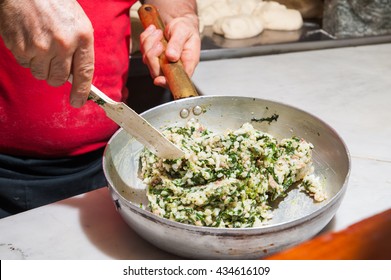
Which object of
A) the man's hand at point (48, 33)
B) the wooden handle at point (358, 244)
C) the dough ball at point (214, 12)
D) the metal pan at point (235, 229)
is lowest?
the dough ball at point (214, 12)

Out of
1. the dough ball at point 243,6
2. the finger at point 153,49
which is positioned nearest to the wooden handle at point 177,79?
the finger at point 153,49

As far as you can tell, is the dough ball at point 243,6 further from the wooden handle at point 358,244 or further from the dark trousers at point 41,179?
the wooden handle at point 358,244

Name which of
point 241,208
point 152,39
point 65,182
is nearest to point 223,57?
point 152,39

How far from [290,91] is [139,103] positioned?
26.5 inches

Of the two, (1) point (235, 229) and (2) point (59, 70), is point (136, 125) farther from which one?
(1) point (235, 229)

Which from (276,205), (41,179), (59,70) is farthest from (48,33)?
(41,179)

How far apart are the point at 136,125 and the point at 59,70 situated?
0.64 ft

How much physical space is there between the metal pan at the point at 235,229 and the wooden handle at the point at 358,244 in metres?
0.51

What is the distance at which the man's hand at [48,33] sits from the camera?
866 millimetres

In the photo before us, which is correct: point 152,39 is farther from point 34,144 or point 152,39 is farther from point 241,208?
point 241,208

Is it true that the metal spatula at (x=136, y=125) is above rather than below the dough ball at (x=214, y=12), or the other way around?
above

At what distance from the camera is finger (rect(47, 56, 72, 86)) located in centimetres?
91

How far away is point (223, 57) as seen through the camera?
205 centimetres

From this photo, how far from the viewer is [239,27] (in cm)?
213
